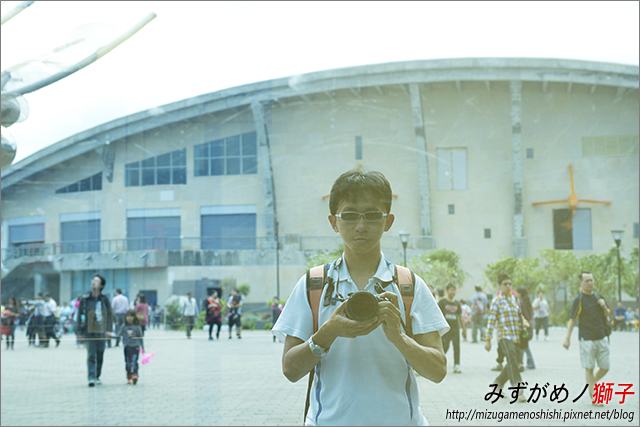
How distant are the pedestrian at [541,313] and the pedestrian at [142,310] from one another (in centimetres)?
442

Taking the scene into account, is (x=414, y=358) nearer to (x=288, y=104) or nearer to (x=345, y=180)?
(x=345, y=180)

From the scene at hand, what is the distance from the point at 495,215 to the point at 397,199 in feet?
3.76

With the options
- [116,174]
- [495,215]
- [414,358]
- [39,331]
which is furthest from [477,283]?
[414,358]

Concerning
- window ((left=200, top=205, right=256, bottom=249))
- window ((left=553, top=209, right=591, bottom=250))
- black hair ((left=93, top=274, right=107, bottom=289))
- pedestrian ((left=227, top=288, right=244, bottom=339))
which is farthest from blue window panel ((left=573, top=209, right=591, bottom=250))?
black hair ((left=93, top=274, right=107, bottom=289))

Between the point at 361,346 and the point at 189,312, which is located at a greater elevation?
the point at 361,346

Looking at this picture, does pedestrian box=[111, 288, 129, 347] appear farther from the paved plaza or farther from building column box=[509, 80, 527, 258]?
building column box=[509, 80, 527, 258]

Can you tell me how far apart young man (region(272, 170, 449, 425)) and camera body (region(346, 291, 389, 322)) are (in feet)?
0.42

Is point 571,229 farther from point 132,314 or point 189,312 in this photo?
point 132,314

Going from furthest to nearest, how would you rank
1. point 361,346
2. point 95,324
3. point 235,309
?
point 95,324 → point 235,309 → point 361,346

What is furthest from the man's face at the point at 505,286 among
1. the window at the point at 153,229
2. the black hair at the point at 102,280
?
the black hair at the point at 102,280

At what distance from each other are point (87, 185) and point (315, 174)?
7.54 ft

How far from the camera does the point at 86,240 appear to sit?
6383 millimetres

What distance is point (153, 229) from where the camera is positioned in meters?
6.41

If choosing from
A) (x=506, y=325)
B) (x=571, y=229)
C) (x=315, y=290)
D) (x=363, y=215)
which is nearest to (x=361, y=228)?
(x=363, y=215)
